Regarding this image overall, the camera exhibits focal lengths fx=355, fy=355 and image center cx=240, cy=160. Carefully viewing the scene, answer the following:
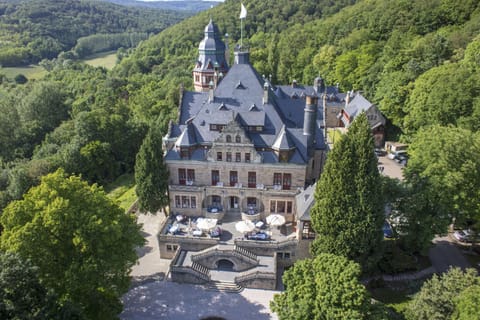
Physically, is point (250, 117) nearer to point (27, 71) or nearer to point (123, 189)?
point (123, 189)

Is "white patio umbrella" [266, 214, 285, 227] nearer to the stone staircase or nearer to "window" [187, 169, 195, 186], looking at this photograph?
the stone staircase

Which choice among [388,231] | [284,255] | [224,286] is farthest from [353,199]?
[224,286]

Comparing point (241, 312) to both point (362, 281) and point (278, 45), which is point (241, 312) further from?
point (278, 45)

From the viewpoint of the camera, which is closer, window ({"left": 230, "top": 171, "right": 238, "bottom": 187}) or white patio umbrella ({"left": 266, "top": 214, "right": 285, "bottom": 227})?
white patio umbrella ({"left": 266, "top": 214, "right": 285, "bottom": 227})

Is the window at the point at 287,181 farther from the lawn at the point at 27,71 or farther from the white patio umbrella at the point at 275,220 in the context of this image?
the lawn at the point at 27,71

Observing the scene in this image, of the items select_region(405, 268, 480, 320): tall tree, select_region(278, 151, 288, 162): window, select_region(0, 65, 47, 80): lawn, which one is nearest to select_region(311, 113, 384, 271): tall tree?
select_region(405, 268, 480, 320): tall tree

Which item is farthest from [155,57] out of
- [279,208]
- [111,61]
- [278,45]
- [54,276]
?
[54,276]
